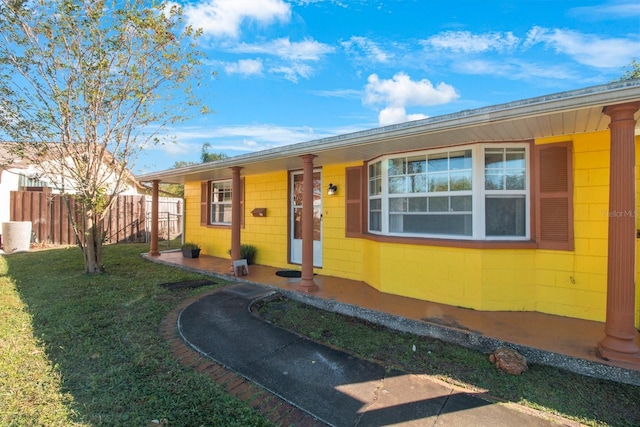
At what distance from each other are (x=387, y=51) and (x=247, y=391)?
33.2 ft

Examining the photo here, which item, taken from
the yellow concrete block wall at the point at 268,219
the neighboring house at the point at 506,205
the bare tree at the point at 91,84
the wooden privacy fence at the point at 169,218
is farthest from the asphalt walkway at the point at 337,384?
the wooden privacy fence at the point at 169,218

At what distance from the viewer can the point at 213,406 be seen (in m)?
2.36

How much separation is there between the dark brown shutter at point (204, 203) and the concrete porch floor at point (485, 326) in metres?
4.76

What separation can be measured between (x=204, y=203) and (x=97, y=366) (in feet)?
23.3

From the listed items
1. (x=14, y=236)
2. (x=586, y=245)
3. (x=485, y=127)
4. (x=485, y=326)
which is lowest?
(x=485, y=326)

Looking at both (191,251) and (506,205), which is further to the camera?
(191,251)

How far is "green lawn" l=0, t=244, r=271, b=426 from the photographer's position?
7.36ft

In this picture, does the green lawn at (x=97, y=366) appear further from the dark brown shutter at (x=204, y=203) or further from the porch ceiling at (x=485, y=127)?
the dark brown shutter at (x=204, y=203)

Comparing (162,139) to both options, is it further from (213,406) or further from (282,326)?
(213,406)

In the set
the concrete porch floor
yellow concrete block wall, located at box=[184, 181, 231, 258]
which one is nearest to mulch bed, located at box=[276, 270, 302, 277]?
the concrete porch floor

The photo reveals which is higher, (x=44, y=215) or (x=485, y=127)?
(x=485, y=127)

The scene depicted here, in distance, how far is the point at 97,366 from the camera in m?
2.92

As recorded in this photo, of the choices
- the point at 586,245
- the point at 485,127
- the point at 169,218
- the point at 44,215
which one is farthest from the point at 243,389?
the point at 44,215

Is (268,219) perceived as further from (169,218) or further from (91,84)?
(169,218)
